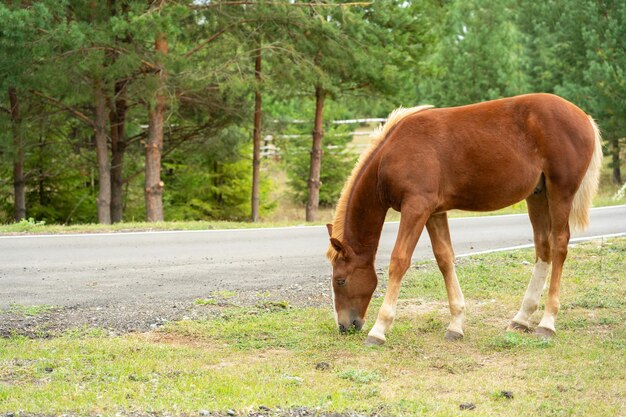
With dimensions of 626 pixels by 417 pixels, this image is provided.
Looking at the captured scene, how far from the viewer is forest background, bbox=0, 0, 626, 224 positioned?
19.4 meters

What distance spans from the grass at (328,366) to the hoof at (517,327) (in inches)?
4.7

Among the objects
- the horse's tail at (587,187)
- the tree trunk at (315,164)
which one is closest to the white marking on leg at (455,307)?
the horse's tail at (587,187)

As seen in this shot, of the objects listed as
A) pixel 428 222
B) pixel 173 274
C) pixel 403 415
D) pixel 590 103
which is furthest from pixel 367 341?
pixel 590 103

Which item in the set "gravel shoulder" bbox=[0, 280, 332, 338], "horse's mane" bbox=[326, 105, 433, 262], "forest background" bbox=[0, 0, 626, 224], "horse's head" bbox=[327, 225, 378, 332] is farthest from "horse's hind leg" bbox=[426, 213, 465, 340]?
"forest background" bbox=[0, 0, 626, 224]

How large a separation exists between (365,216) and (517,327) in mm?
1700

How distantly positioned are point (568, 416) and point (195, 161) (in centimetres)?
2340

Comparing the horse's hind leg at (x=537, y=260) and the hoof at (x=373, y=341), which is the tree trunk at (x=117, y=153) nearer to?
the horse's hind leg at (x=537, y=260)

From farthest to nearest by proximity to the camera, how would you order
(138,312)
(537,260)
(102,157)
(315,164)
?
(315,164) → (102,157) → (138,312) → (537,260)

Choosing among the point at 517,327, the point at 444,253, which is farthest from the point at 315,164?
the point at 517,327

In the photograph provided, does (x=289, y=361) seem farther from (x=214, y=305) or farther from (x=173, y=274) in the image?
(x=173, y=274)

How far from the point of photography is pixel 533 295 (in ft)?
25.0

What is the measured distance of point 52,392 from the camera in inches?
213

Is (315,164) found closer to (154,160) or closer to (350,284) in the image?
(154,160)

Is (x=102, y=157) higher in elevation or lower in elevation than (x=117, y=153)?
lower
